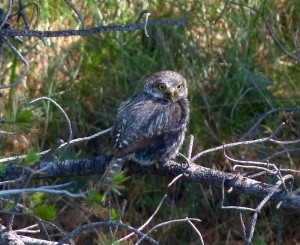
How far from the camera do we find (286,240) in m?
4.98

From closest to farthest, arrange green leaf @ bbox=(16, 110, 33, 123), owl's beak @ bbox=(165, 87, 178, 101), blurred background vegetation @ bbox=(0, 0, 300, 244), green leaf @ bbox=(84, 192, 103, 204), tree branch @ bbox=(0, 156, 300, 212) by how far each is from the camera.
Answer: green leaf @ bbox=(16, 110, 33, 123) < green leaf @ bbox=(84, 192, 103, 204) < tree branch @ bbox=(0, 156, 300, 212) < owl's beak @ bbox=(165, 87, 178, 101) < blurred background vegetation @ bbox=(0, 0, 300, 244)

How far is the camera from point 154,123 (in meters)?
4.21

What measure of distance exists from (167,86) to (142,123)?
48cm

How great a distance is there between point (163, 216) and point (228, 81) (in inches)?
36.4

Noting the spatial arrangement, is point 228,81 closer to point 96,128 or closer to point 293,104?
point 293,104

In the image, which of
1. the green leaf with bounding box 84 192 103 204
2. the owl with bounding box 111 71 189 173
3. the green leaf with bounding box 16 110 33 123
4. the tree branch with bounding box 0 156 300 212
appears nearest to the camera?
the green leaf with bounding box 16 110 33 123

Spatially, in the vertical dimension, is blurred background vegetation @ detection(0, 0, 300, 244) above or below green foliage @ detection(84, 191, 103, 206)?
below

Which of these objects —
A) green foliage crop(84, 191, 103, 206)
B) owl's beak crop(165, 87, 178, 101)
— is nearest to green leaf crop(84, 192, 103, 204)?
green foliage crop(84, 191, 103, 206)

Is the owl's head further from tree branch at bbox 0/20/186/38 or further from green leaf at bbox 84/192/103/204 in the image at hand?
green leaf at bbox 84/192/103/204

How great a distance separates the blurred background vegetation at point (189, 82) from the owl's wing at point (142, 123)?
0.59 metres

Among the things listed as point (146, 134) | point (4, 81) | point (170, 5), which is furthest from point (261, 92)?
point (4, 81)

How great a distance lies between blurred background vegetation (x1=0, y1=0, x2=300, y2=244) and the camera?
4.98 metres

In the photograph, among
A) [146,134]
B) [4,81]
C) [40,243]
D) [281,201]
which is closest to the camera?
[40,243]

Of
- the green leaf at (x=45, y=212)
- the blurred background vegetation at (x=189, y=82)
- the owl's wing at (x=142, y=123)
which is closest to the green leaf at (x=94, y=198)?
the green leaf at (x=45, y=212)
